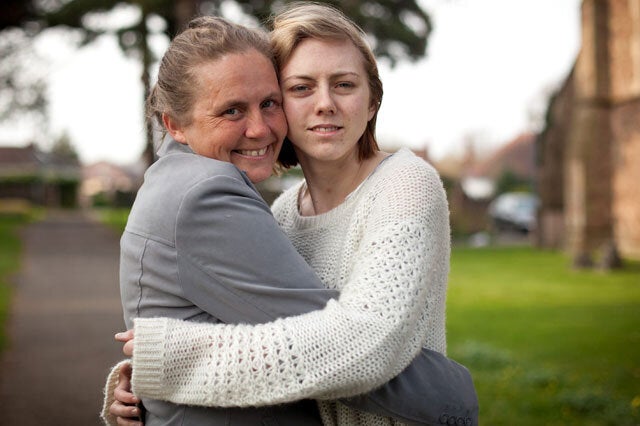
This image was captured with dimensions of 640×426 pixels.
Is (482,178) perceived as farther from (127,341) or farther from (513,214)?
(127,341)

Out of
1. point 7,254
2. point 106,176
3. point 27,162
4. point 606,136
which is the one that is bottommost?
point 106,176

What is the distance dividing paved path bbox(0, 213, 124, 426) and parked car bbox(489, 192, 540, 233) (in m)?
23.2

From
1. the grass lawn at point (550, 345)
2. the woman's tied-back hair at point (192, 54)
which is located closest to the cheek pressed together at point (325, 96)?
the woman's tied-back hair at point (192, 54)

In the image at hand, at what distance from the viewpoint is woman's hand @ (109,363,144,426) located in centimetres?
239

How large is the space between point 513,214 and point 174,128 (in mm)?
37925

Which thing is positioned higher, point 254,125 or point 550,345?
point 254,125

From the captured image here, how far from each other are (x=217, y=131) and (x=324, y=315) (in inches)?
28.2

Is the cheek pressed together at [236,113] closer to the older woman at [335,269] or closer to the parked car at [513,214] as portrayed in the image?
the older woman at [335,269]

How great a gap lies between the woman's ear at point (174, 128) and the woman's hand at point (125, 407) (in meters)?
0.86

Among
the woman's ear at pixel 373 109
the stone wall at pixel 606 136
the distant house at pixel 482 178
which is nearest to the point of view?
the woman's ear at pixel 373 109

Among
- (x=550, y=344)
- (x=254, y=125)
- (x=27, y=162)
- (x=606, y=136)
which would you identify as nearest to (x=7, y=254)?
(x=550, y=344)

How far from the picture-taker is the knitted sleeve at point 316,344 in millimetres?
1956

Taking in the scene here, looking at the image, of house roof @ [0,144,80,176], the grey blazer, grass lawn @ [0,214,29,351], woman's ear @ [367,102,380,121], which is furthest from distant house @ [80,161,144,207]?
the grey blazer

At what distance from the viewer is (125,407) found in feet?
7.90
